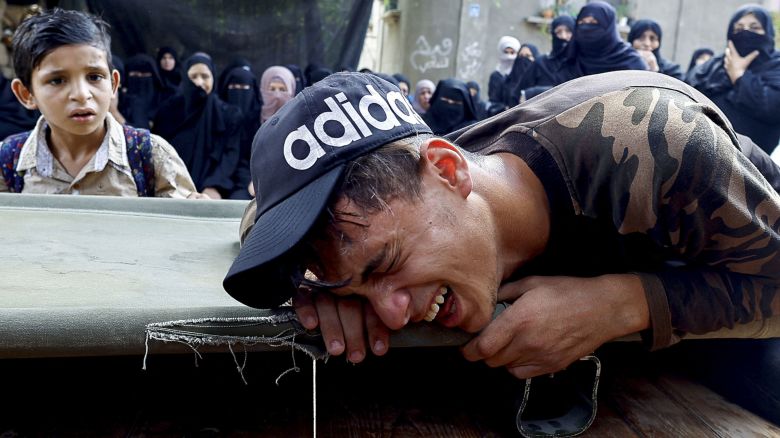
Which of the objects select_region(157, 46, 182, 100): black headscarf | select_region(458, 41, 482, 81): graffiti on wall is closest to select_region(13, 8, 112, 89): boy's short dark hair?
select_region(157, 46, 182, 100): black headscarf

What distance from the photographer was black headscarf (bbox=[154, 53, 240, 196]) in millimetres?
4879

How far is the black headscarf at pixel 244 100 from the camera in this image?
5.02m

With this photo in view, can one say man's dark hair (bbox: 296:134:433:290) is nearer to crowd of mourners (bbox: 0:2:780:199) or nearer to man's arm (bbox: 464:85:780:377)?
man's arm (bbox: 464:85:780:377)

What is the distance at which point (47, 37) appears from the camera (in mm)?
2252

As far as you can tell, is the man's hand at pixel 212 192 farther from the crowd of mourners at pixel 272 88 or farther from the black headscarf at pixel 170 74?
the black headscarf at pixel 170 74

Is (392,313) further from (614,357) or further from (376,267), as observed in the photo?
(614,357)

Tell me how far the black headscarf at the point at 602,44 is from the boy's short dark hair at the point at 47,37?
3589mm

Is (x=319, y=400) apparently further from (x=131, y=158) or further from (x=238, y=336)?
(x=131, y=158)

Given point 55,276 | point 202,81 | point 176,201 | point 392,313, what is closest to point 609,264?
point 392,313

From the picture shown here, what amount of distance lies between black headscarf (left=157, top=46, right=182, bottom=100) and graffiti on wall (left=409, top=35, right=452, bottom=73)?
4.73m

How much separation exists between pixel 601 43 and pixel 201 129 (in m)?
3.07

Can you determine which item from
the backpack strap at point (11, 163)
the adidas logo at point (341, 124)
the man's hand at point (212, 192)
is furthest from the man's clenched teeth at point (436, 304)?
the man's hand at point (212, 192)

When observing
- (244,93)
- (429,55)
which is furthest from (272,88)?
(429,55)

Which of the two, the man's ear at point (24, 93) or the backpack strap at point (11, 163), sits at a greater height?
the man's ear at point (24, 93)
